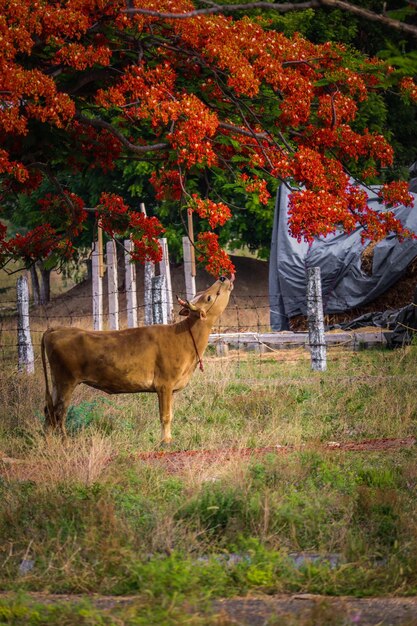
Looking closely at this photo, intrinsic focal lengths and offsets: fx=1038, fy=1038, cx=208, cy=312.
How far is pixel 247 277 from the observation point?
3603cm

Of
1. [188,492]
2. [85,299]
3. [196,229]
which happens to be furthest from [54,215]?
[85,299]

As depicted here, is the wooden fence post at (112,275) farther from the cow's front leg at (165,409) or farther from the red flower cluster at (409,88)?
the cow's front leg at (165,409)

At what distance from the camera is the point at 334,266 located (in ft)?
78.8

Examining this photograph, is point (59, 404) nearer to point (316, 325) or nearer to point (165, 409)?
point (165, 409)

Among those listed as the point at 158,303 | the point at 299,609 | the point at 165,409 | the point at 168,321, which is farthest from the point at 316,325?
the point at 299,609

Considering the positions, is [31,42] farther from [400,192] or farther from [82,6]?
[400,192]

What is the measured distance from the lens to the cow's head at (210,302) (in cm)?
1049

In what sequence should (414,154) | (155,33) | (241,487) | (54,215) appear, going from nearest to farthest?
(241,487) < (155,33) < (54,215) < (414,154)

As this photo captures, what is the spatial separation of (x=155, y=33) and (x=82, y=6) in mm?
1437

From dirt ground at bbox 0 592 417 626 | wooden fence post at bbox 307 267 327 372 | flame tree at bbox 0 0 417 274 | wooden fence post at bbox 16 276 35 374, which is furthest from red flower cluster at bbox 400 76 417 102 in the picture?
wooden fence post at bbox 16 276 35 374

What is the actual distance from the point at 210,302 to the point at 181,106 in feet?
6.80

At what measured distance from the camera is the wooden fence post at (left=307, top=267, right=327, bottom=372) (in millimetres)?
17484

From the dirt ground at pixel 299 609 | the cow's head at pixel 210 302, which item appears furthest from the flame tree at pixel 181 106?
the dirt ground at pixel 299 609

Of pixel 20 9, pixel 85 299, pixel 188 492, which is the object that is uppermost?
pixel 20 9
